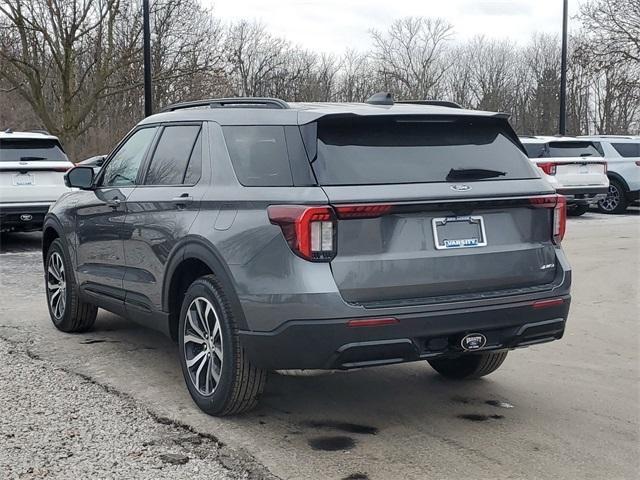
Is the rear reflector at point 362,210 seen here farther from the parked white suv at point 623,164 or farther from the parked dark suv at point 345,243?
the parked white suv at point 623,164

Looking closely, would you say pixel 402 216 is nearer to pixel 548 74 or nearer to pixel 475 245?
pixel 475 245

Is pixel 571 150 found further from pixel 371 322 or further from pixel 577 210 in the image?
pixel 371 322

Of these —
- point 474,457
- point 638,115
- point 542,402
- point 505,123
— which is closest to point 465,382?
point 542,402

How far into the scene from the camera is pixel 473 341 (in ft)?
13.5

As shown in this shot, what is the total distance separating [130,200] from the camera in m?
5.43

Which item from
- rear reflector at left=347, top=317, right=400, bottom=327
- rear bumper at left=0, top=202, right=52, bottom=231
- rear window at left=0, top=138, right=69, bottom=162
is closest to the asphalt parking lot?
rear reflector at left=347, top=317, right=400, bottom=327

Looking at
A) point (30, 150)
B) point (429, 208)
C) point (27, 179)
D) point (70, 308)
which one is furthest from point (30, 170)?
point (429, 208)

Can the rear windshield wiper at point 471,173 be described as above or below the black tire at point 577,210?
above

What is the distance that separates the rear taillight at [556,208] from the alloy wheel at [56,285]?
13.2ft

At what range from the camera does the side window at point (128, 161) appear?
559 cm

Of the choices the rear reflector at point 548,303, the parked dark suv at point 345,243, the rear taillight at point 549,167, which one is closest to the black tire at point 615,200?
the rear taillight at point 549,167

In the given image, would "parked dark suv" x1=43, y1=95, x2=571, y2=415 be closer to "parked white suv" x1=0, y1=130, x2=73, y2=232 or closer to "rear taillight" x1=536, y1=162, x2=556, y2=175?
"parked white suv" x1=0, y1=130, x2=73, y2=232

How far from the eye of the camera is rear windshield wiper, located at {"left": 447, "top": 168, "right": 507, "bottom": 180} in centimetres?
424

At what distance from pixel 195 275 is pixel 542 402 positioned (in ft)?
7.44
